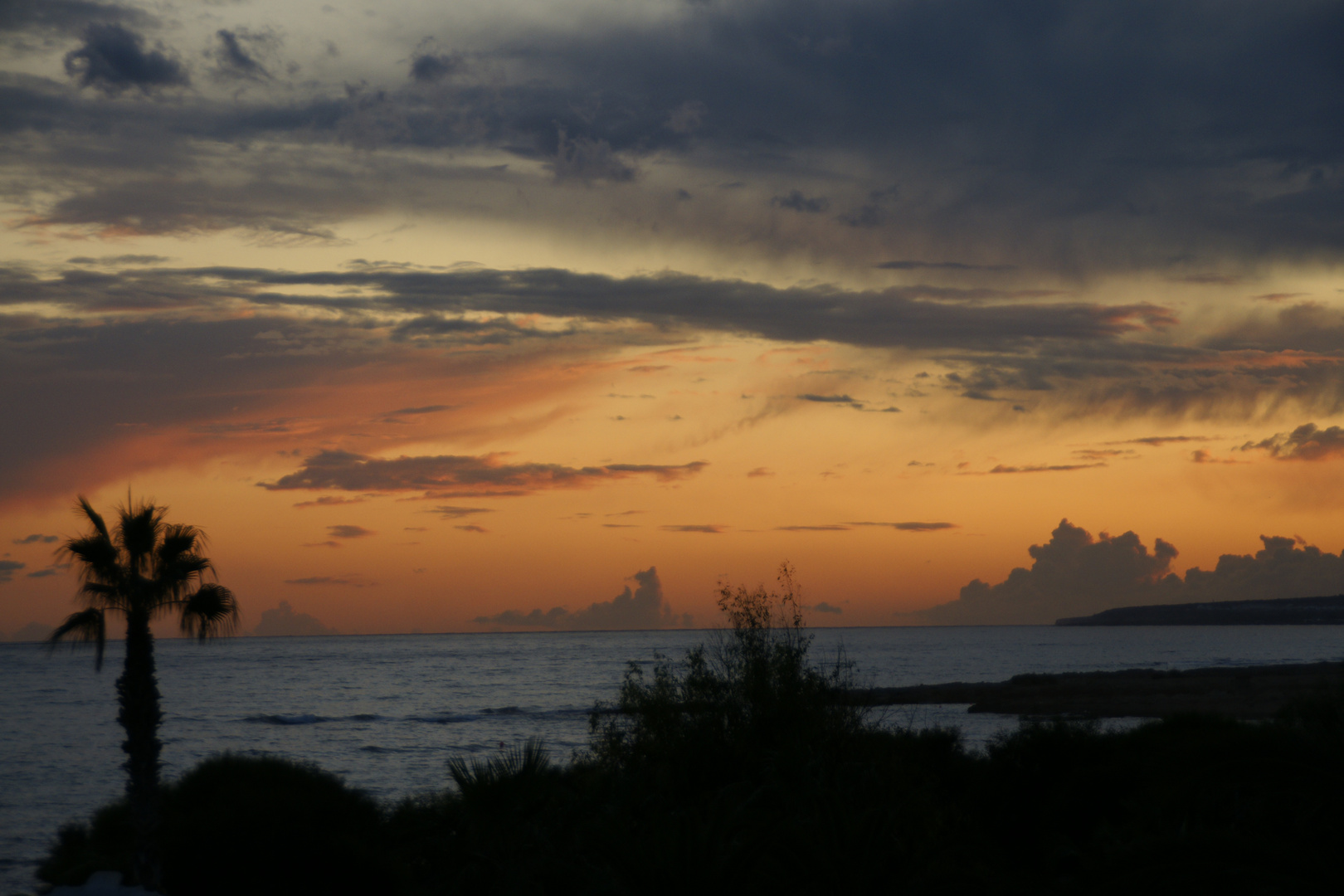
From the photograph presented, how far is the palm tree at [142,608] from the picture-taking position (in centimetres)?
2573

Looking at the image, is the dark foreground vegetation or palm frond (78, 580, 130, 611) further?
palm frond (78, 580, 130, 611)

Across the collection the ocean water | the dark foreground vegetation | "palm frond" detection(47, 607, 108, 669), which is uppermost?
"palm frond" detection(47, 607, 108, 669)

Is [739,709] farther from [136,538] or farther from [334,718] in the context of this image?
[334,718]

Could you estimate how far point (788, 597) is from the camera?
3130 cm

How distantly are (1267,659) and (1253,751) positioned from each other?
170586 millimetres

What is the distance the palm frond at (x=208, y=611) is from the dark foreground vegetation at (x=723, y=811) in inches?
228

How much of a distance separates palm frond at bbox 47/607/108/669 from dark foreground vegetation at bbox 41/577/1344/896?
5.99 metres

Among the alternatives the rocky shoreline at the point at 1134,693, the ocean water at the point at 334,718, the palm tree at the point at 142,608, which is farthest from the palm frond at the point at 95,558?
the rocky shoreline at the point at 1134,693

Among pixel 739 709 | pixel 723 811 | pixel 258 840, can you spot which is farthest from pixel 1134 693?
pixel 723 811

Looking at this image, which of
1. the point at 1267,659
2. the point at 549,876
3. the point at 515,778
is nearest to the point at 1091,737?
the point at 549,876

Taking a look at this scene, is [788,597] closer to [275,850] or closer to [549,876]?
[549,876]

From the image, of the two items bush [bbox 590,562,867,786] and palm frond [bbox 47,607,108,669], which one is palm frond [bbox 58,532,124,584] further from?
bush [bbox 590,562,867,786]

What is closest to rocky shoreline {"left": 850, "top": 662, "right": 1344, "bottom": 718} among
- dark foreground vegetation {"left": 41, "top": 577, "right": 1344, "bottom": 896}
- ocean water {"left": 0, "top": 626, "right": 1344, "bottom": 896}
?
ocean water {"left": 0, "top": 626, "right": 1344, "bottom": 896}

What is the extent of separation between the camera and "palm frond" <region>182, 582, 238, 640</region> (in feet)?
90.0
